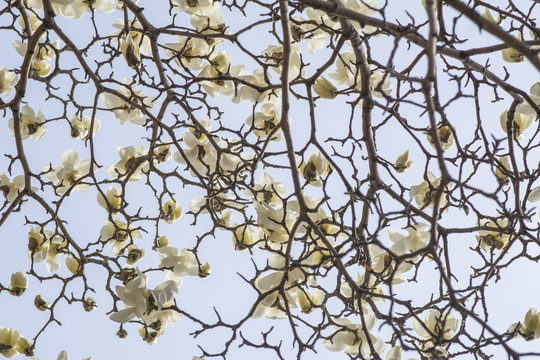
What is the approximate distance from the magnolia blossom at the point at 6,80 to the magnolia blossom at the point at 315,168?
936mm

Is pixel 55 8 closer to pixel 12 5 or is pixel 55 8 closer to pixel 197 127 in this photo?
pixel 12 5

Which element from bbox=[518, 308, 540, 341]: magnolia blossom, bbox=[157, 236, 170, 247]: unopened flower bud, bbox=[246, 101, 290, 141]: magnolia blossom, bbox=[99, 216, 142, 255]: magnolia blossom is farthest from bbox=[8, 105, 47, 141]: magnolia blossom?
bbox=[518, 308, 540, 341]: magnolia blossom

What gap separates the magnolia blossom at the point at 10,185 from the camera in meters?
1.73

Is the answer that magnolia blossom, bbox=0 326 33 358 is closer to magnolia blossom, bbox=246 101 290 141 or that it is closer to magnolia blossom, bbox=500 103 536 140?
magnolia blossom, bbox=246 101 290 141

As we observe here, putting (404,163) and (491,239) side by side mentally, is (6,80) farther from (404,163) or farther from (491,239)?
(491,239)

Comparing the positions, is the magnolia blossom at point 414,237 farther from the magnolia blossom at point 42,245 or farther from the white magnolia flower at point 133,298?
the magnolia blossom at point 42,245

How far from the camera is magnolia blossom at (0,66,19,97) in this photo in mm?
1751

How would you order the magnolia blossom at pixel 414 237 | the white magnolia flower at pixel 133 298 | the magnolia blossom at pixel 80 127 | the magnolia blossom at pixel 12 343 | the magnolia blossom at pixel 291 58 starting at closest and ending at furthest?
1. the white magnolia flower at pixel 133 298
2. the magnolia blossom at pixel 414 237
3. the magnolia blossom at pixel 291 58
4. the magnolia blossom at pixel 12 343
5. the magnolia blossom at pixel 80 127

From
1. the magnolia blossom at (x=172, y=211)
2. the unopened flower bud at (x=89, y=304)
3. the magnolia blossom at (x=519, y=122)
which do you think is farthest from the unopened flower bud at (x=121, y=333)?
the magnolia blossom at (x=519, y=122)

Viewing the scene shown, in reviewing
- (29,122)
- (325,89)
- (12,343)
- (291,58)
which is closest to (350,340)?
(325,89)

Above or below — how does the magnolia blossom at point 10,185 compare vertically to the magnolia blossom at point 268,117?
below

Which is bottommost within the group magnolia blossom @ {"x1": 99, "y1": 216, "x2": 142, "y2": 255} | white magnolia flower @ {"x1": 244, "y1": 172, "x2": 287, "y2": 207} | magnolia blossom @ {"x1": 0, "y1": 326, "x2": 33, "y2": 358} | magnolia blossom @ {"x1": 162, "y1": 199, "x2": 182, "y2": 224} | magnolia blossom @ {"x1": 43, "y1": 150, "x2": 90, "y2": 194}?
magnolia blossom @ {"x1": 0, "y1": 326, "x2": 33, "y2": 358}

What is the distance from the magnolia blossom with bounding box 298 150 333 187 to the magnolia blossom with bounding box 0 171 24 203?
851mm


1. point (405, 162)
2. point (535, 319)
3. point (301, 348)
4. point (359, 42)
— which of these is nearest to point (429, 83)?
point (359, 42)
